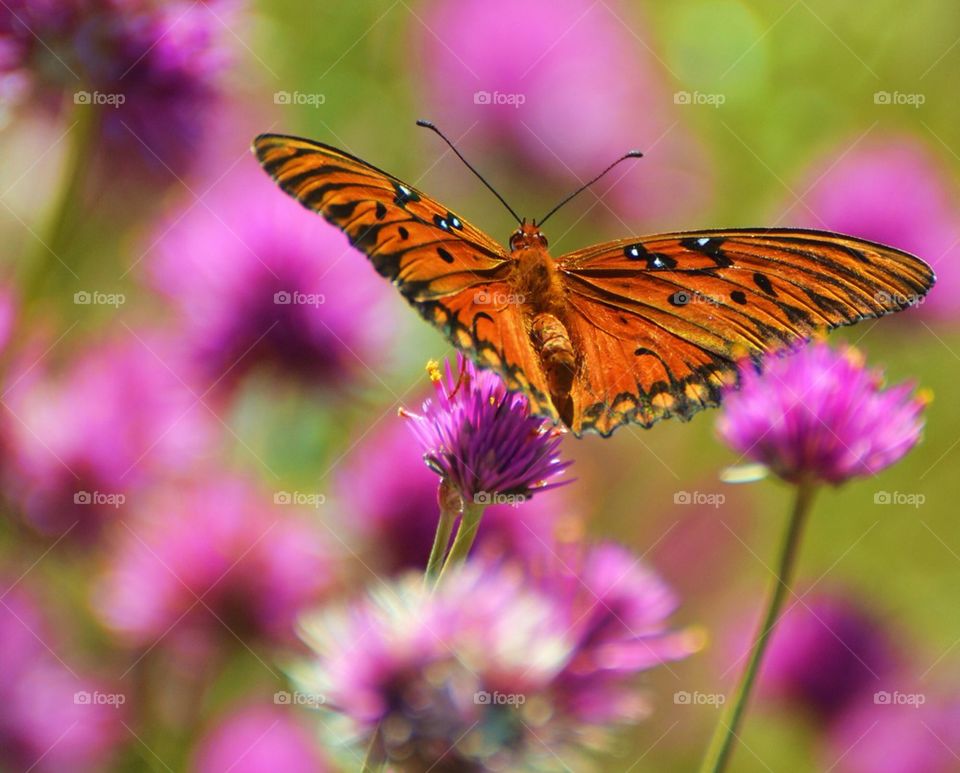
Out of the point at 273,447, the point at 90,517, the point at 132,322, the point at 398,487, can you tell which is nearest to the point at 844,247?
the point at 398,487

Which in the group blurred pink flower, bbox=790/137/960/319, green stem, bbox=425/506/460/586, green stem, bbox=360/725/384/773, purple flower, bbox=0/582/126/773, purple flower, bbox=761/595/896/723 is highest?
blurred pink flower, bbox=790/137/960/319

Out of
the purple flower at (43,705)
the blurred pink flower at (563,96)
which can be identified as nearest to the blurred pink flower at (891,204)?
the blurred pink flower at (563,96)

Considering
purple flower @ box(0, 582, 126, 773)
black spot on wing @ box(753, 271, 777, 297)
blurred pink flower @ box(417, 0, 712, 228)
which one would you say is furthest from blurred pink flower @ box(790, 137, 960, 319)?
purple flower @ box(0, 582, 126, 773)

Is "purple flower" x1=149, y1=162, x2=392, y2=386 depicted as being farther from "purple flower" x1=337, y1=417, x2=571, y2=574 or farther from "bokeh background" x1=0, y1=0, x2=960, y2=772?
"purple flower" x1=337, y1=417, x2=571, y2=574

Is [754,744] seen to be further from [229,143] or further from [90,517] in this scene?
[229,143]

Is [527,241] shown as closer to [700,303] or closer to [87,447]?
[700,303]

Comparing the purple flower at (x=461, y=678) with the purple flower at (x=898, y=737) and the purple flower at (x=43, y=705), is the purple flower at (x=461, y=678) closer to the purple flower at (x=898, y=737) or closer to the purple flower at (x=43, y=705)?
the purple flower at (x=43, y=705)
